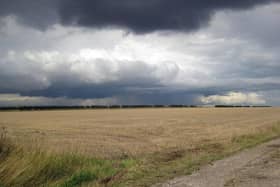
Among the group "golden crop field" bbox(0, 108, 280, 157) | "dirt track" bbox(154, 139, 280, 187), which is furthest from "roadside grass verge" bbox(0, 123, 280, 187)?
"golden crop field" bbox(0, 108, 280, 157)

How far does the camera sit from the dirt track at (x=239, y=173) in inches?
413

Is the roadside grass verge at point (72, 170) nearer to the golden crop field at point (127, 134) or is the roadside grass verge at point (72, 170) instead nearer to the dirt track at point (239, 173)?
the dirt track at point (239, 173)

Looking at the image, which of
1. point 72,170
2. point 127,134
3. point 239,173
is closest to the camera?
point 239,173

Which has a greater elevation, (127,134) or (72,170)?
(72,170)

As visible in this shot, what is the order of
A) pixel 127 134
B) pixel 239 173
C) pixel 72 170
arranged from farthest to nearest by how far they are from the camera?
pixel 127 134
pixel 72 170
pixel 239 173

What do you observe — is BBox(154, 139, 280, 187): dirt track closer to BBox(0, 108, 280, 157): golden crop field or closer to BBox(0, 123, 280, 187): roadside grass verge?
BBox(0, 123, 280, 187): roadside grass verge

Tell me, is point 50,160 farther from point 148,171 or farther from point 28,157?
point 148,171

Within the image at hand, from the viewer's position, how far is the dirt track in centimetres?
1050

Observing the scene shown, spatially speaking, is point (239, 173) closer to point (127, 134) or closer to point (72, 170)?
point (72, 170)

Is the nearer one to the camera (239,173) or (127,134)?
(239,173)

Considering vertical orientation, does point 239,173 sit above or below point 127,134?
above

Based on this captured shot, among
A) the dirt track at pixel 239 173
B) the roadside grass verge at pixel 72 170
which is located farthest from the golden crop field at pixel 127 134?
the dirt track at pixel 239 173

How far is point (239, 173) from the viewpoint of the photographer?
11969 millimetres

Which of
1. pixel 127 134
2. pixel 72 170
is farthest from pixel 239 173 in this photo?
pixel 127 134
